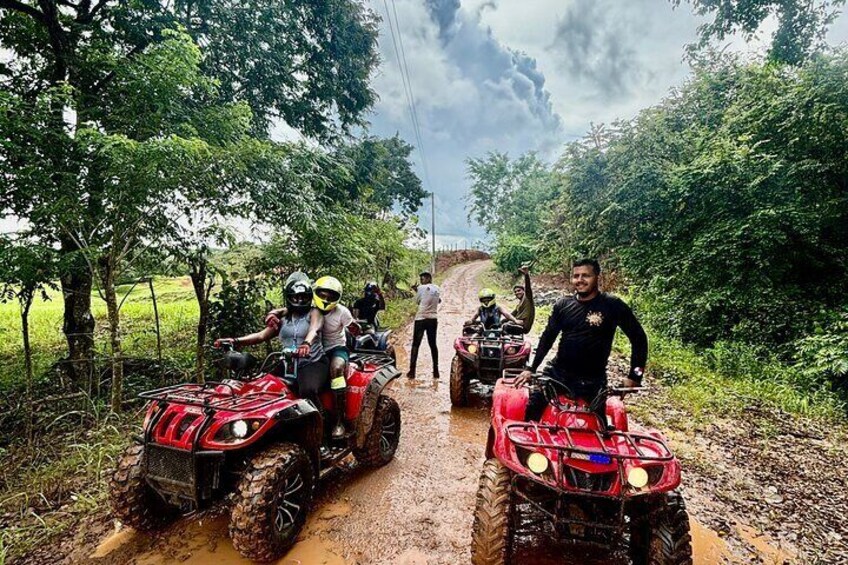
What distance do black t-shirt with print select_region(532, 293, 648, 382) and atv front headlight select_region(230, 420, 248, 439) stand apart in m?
2.38

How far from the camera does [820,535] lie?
347cm

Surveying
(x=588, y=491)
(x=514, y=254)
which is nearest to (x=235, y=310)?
(x=588, y=491)

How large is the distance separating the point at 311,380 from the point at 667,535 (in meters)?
2.80

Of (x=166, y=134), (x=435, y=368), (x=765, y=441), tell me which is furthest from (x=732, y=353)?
(x=166, y=134)

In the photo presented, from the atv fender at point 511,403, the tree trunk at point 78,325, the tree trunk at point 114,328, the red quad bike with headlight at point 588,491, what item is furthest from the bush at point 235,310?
the red quad bike with headlight at point 588,491

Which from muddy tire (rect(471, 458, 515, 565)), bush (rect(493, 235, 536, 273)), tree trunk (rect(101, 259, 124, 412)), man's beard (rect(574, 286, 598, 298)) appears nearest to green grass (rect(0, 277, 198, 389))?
tree trunk (rect(101, 259, 124, 412))

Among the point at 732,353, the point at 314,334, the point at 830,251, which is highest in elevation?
the point at 830,251

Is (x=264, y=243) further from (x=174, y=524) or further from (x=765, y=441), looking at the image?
(x=765, y=441)

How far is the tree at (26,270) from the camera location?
4.30m

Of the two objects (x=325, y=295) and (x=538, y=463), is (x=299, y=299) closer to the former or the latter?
(x=325, y=295)

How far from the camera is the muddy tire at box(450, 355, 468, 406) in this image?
6312 mm

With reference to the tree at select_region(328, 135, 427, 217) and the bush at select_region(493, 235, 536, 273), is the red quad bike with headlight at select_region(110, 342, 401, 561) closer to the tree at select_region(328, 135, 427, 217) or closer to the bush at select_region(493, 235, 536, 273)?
the tree at select_region(328, 135, 427, 217)

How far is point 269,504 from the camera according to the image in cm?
279

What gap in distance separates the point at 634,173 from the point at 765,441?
24.2 ft
